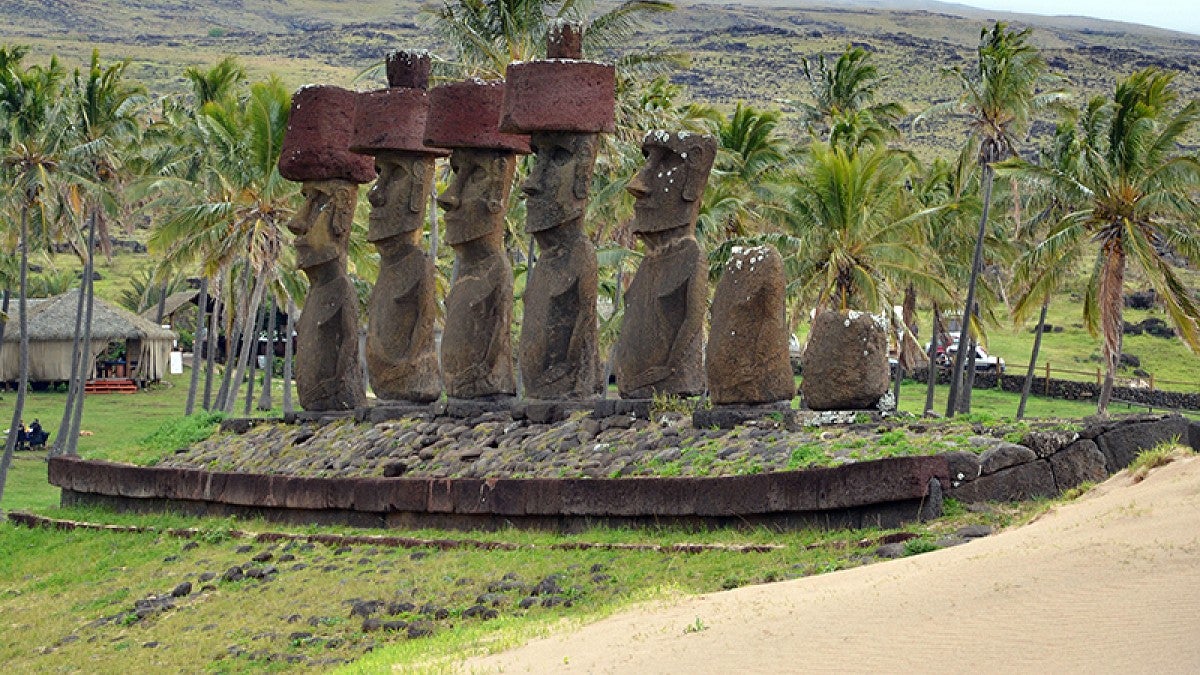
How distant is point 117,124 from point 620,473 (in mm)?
20593

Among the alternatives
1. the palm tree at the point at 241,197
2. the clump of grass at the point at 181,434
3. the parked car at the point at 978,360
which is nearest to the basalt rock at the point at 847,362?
the clump of grass at the point at 181,434

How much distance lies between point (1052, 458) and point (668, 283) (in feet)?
17.1

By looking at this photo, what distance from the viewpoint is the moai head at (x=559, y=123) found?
19250 mm

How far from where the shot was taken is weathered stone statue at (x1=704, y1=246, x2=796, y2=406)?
17031 millimetres

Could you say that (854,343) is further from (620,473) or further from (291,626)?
(291,626)

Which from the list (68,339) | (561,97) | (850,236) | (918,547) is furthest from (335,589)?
(68,339)

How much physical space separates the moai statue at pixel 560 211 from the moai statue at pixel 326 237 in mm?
3434

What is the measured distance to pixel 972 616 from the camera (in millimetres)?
9539

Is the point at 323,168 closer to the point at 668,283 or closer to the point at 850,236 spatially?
the point at 668,283

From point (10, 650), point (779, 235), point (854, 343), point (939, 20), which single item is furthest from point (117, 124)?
point (939, 20)

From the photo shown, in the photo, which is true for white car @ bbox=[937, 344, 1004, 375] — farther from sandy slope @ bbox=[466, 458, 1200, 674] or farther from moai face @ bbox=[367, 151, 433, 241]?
sandy slope @ bbox=[466, 458, 1200, 674]

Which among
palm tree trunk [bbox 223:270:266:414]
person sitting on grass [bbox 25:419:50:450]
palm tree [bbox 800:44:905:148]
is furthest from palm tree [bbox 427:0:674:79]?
person sitting on grass [bbox 25:419:50:450]

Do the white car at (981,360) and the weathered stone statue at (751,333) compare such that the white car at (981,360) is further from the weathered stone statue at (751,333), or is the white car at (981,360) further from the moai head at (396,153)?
the weathered stone statue at (751,333)

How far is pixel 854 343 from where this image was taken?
16656mm
